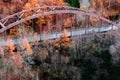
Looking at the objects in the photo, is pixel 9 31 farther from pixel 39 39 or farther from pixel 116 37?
pixel 116 37

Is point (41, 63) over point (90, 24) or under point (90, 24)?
under

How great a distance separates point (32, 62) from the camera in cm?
3272

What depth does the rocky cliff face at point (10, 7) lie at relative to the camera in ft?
119

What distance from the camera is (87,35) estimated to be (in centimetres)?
3519

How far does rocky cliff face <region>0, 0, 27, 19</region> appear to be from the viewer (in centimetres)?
3633

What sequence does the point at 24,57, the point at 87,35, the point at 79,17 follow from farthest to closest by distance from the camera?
1. the point at 79,17
2. the point at 87,35
3. the point at 24,57

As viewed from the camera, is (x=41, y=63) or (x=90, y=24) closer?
(x=41, y=63)

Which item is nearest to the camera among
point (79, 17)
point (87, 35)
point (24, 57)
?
point (24, 57)

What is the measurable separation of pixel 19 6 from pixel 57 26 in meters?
4.17

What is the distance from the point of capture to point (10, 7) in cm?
3669

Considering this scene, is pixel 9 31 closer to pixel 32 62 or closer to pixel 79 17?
pixel 32 62

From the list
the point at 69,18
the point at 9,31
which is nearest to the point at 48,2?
the point at 69,18

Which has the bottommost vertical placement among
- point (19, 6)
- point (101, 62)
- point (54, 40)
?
point (101, 62)

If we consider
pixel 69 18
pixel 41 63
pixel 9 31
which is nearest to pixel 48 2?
pixel 69 18
